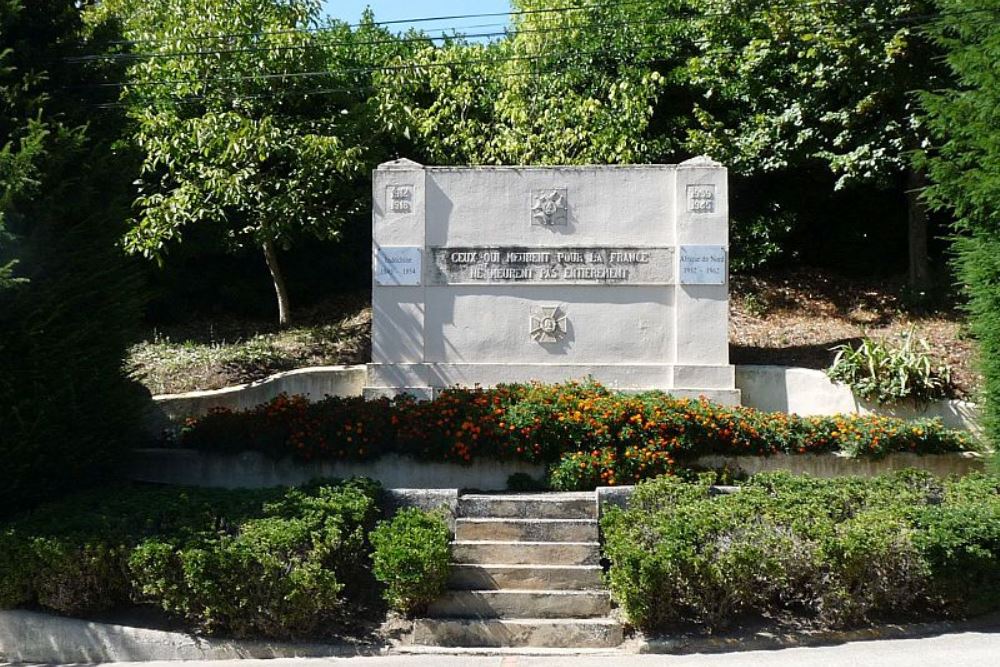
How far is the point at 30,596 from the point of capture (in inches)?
294

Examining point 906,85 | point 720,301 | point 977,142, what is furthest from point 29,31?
point 906,85

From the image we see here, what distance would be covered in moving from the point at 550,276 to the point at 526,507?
414cm

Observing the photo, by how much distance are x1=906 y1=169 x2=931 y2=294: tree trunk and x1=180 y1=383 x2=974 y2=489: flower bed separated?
Answer: 5951mm

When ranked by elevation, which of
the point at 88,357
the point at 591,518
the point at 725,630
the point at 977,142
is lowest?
the point at 725,630

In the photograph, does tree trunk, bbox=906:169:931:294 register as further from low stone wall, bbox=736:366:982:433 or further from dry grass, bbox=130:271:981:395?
low stone wall, bbox=736:366:982:433

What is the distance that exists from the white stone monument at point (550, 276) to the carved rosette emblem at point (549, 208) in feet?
0.04

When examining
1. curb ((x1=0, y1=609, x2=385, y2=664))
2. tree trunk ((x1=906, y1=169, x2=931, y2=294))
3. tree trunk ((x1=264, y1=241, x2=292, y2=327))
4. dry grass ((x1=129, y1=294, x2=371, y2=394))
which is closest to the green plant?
curb ((x1=0, y1=609, x2=385, y2=664))

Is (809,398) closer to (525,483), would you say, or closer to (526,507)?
(525,483)

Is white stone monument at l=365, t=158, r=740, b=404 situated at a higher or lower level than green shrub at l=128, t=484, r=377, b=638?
higher

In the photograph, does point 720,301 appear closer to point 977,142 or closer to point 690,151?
point 977,142

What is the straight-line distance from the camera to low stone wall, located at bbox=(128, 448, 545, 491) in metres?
9.81

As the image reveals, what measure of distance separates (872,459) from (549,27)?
9136 millimetres

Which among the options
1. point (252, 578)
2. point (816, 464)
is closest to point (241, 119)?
point (252, 578)

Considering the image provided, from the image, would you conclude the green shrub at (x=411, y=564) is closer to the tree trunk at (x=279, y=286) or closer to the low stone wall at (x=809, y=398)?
→ the low stone wall at (x=809, y=398)
